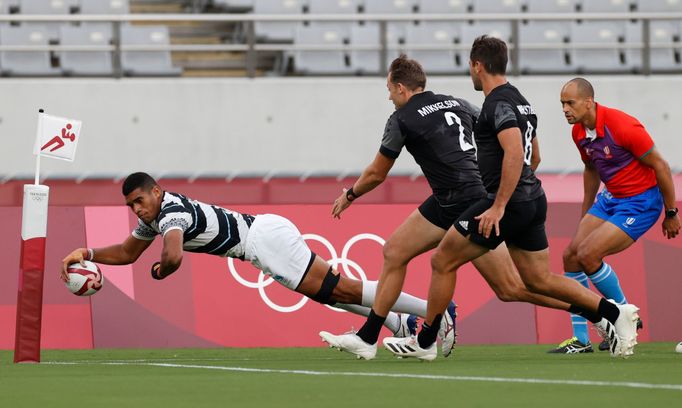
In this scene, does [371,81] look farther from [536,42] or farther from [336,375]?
[336,375]

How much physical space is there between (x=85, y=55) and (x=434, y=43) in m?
5.04

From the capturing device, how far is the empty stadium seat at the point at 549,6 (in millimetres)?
20219

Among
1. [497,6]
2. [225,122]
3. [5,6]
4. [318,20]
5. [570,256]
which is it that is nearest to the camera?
[570,256]

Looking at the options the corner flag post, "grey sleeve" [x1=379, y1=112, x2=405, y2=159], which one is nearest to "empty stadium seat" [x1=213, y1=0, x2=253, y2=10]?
the corner flag post

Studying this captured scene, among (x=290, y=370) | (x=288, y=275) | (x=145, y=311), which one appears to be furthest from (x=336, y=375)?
(x=145, y=311)

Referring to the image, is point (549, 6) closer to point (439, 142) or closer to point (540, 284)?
point (439, 142)

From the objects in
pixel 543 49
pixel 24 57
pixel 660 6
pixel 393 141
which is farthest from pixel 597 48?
pixel 393 141

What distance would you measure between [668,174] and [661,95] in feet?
30.5

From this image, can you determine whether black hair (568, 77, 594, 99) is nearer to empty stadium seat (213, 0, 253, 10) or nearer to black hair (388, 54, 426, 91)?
black hair (388, 54, 426, 91)

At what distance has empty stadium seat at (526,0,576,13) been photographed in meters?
20.2

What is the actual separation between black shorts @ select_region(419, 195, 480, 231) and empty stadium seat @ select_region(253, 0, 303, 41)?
33.9 ft

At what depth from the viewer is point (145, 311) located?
1188 cm

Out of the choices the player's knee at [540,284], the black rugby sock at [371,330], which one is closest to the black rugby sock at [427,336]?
the black rugby sock at [371,330]

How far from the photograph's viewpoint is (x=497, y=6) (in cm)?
2022
